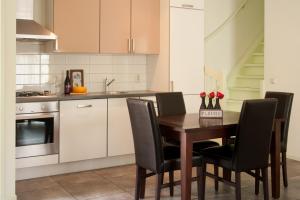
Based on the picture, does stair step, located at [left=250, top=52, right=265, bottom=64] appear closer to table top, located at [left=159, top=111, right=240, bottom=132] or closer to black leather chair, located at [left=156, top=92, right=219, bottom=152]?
black leather chair, located at [left=156, top=92, right=219, bottom=152]

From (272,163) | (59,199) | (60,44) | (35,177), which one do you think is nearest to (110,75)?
(60,44)

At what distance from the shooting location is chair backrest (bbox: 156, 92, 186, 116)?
13.4 ft

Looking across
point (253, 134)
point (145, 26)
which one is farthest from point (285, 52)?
point (253, 134)

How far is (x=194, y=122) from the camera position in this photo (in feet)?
11.3

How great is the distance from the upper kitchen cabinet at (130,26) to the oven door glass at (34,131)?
3.84 ft

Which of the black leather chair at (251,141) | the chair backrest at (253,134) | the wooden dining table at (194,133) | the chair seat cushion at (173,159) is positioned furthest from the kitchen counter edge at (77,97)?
the chair backrest at (253,134)

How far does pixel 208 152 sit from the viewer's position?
3.52m

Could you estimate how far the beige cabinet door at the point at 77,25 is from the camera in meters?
4.54

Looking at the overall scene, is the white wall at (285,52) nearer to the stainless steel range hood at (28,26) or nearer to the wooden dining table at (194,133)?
the wooden dining table at (194,133)

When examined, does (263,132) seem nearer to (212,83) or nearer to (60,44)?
(60,44)

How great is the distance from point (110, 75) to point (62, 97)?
3.57 feet

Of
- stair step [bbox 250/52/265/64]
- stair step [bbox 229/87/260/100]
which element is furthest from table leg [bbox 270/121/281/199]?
stair step [bbox 250/52/265/64]

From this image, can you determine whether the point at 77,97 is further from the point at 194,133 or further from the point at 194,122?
the point at 194,133

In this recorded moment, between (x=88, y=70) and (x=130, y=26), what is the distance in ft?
2.61
